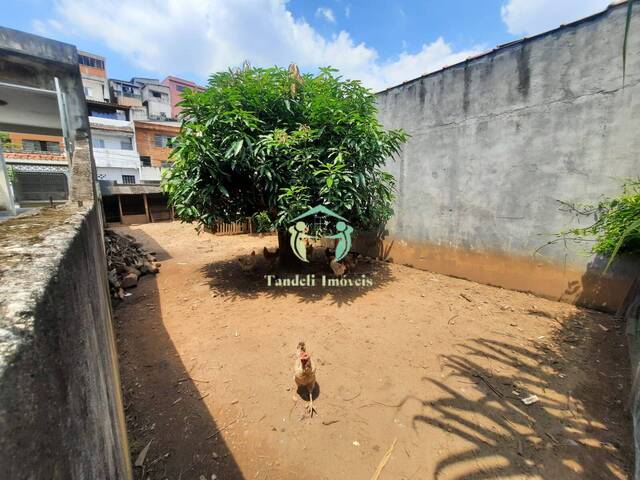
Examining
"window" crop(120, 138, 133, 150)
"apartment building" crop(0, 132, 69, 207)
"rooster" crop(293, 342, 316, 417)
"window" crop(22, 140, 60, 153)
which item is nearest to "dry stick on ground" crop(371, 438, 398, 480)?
"rooster" crop(293, 342, 316, 417)

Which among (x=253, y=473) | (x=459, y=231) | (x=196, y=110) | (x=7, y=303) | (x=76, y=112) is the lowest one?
(x=253, y=473)

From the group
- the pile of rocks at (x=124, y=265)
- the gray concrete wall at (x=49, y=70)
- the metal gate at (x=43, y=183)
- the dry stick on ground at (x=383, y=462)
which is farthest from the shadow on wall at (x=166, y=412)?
the metal gate at (x=43, y=183)

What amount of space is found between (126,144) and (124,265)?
2117cm

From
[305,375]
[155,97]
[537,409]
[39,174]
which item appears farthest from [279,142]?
[155,97]

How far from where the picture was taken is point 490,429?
2268 mm

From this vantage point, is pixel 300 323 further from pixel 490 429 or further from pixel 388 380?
pixel 490 429

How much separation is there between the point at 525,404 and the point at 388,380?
1.24 meters

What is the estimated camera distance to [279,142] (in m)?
3.98

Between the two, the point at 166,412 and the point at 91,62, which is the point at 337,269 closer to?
the point at 166,412

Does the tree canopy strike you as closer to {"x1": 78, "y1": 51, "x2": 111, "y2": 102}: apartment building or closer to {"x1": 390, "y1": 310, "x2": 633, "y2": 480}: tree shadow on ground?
{"x1": 390, "y1": 310, "x2": 633, "y2": 480}: tree shadow on ground

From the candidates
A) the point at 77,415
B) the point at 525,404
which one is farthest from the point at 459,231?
the point at 77,415

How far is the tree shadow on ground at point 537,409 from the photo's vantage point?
1993mm

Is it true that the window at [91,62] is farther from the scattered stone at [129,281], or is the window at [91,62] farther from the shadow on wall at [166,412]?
the shadow on wall at [166,412]

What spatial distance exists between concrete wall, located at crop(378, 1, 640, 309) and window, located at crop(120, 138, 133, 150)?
23464mm
